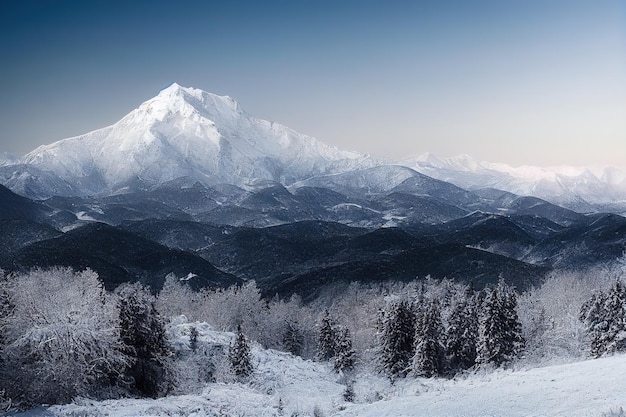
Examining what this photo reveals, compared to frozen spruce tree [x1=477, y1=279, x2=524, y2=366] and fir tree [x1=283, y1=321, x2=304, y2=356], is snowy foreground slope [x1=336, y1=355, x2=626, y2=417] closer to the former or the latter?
frozen spruce tree [x1=477, y1=279, x2=524, y2=366]

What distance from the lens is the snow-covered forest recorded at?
24.6m

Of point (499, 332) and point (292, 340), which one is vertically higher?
point (499, 332)

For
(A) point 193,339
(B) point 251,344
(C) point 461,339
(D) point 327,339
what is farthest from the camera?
(D) point 327,339

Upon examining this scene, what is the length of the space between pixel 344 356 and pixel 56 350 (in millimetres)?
47357

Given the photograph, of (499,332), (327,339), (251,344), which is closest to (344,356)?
(327,339)

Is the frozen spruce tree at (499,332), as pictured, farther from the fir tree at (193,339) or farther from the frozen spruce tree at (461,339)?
the fir tree at (193,339)

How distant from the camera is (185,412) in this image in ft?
71.9

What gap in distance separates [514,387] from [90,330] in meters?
21.2

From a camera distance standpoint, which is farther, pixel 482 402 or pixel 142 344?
pixel 142 344

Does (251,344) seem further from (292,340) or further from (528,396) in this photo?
(528,396)

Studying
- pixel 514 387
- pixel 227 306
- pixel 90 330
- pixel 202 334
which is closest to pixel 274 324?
pixel 227 306

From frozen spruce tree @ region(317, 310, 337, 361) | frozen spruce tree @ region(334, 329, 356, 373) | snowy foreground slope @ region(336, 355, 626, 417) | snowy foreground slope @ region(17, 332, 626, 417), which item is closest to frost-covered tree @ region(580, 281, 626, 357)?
snowy foreground slope @ region(336, 355, 626, 417)

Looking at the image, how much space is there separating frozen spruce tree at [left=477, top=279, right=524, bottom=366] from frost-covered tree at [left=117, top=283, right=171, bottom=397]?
114ft

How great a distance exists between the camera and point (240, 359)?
54.4 meters
